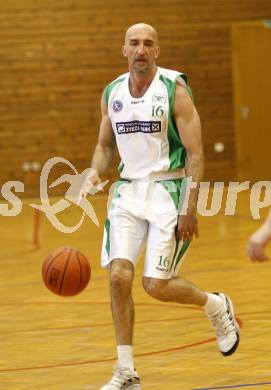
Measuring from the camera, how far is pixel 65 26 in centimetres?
1998

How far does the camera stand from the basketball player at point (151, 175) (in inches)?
254

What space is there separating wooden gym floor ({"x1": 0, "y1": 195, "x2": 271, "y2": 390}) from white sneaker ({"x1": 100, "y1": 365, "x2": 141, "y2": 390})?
24cm

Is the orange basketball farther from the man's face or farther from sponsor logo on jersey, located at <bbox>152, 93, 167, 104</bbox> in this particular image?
the man's face

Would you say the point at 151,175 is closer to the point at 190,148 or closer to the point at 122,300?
the point at 190,148

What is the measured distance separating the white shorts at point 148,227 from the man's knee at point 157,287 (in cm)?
3

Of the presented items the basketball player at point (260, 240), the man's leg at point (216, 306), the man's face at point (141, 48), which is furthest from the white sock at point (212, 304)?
the basketball player at point (260, 240)

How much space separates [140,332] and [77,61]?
12.4 m

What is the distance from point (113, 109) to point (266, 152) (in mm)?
14668

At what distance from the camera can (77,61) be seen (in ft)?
66.2

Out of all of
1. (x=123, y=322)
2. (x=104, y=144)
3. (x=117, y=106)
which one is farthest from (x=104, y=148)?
(x=123, y=322)

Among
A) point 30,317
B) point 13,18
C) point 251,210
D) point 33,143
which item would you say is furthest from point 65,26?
point 30,317

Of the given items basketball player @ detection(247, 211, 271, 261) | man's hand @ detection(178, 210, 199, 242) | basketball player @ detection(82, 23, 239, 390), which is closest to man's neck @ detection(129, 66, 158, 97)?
basketball player @ detection(82, 23, 239, 390)

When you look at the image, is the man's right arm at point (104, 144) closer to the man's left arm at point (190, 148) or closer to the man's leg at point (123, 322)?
the man's left arm at point (190, 148)

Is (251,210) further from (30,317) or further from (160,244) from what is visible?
(160,244)
